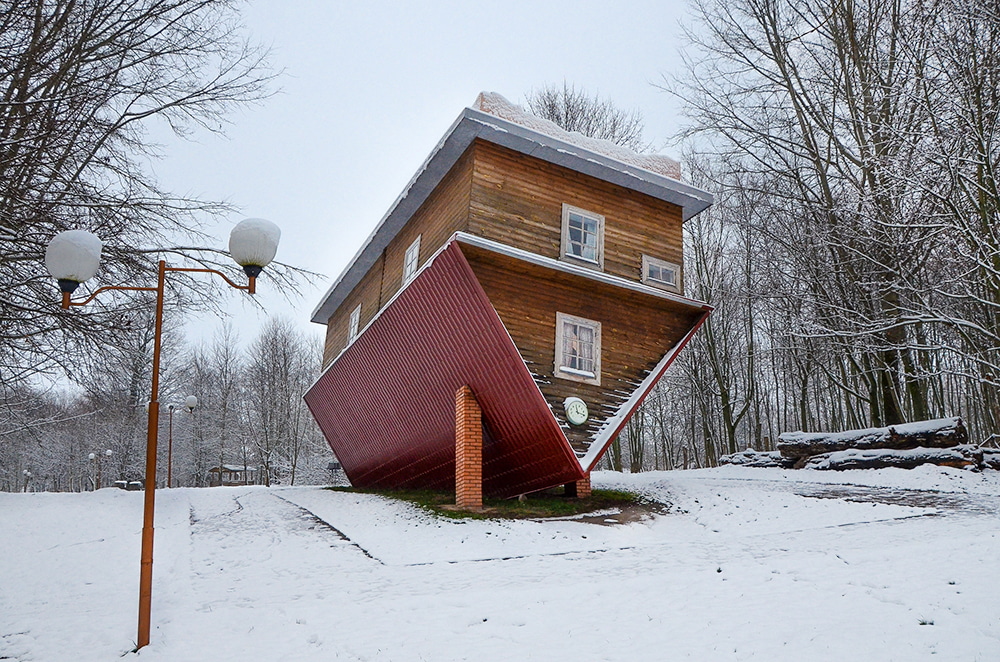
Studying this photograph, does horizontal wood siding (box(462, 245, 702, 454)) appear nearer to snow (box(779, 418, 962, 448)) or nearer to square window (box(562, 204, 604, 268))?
square window (box(562, 204, 604, 268))

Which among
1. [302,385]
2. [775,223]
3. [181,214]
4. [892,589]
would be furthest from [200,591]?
[302,385]

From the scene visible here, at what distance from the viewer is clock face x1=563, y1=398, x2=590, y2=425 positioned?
41.9 ft

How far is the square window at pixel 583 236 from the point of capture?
13.9m

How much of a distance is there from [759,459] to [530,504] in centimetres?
1227

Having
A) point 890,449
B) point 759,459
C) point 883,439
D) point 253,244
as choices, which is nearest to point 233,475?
point 759,459

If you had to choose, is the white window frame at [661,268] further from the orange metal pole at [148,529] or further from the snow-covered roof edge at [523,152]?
the orange metal pole at [148,529]

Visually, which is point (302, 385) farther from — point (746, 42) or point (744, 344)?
point (746, 42)

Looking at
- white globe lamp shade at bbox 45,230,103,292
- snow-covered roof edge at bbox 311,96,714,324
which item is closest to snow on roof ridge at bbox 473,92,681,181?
snow-covered roof edge at bbox 311,96,714,324

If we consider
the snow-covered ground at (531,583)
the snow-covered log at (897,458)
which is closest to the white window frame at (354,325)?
the snow-covered ground at (531,583)

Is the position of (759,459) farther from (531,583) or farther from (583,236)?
(531,583)

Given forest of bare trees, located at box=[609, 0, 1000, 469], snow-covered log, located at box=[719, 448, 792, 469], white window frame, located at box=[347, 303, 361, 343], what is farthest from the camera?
snow-covered log, located at box=[719, 448, 792, 469]

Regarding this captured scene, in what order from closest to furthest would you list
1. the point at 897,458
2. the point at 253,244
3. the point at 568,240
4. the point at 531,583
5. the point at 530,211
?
1. the point at 253,244
2. the point at 531,583
3. the point at 530,211
4. the point at 568,240
5. the point at 897,458

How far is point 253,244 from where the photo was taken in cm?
655

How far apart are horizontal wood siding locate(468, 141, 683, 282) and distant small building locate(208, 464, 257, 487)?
36122mm
